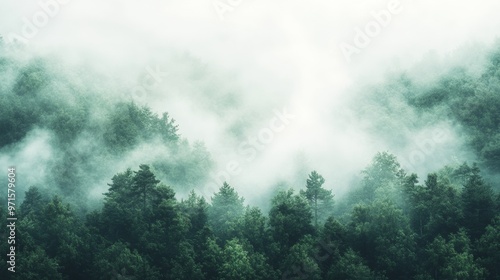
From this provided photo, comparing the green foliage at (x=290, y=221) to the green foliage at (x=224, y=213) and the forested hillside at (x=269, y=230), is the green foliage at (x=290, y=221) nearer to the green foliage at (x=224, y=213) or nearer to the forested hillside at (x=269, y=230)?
the forested hillside at (x=269, y=230)

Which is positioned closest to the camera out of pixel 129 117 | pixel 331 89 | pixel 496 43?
pixel 129 117

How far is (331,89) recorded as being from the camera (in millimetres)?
173125

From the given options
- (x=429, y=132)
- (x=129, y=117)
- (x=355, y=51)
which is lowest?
(x=429, y=132)

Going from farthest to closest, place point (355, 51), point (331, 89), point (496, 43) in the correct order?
point (355, 51) → point (331, 89) → point (496, 43)

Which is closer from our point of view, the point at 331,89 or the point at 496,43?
the point at 496,43

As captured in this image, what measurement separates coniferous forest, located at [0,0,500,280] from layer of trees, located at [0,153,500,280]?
0.84 ft

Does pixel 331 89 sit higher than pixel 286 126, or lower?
higher

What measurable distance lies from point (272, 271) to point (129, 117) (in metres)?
67.2

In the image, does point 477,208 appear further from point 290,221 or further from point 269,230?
point 269,230

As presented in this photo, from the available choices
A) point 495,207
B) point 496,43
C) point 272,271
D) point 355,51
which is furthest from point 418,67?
point 272,271

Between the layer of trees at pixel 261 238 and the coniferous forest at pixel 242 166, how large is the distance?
0.26m

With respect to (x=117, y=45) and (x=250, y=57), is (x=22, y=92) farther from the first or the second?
(x=250, y=57)

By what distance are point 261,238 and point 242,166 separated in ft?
181

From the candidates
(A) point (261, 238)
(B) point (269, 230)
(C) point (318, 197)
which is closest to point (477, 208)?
(C) point (318, 197)
